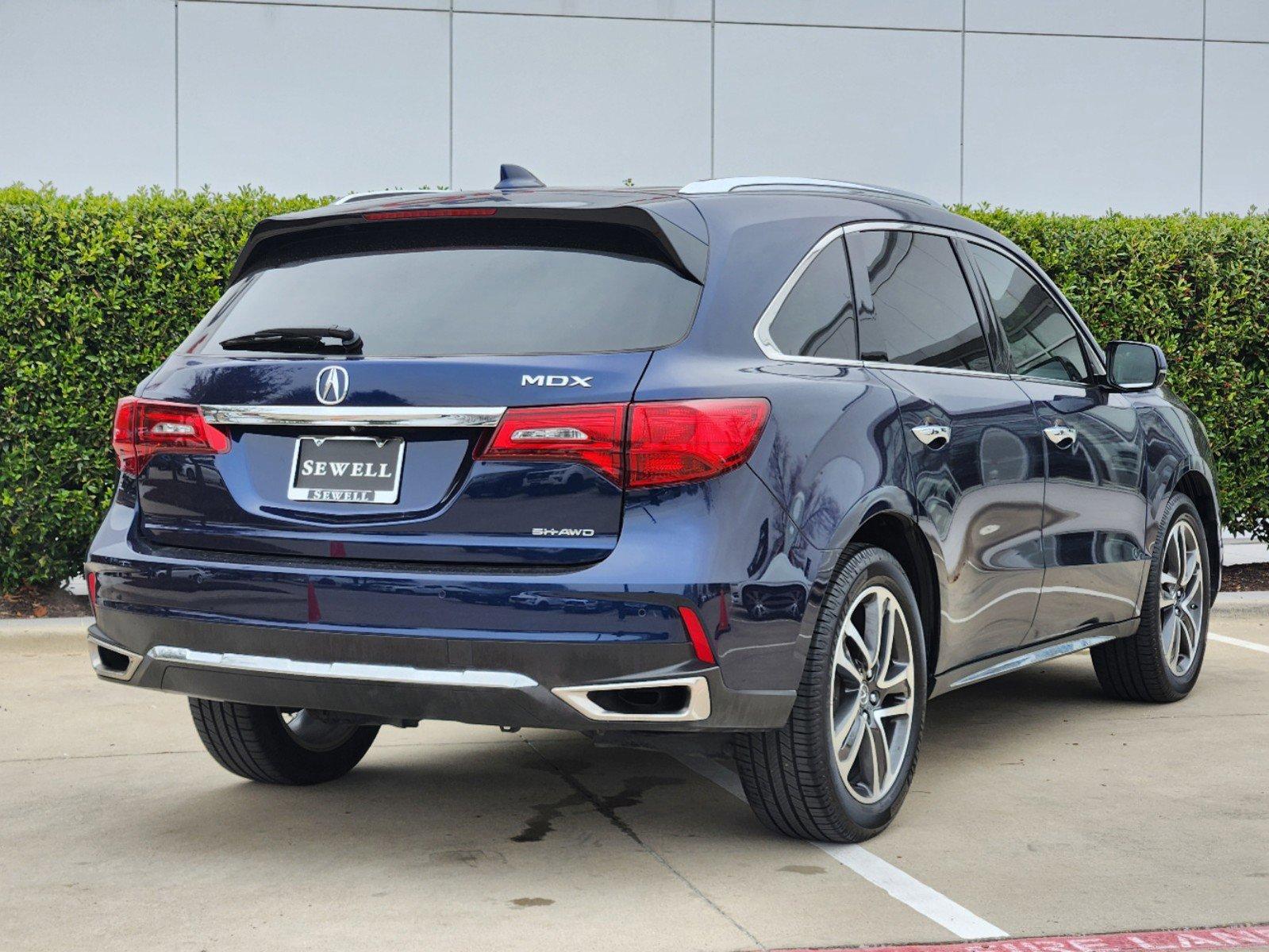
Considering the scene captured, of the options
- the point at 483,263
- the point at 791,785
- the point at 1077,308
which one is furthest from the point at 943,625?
the point at 1077,308

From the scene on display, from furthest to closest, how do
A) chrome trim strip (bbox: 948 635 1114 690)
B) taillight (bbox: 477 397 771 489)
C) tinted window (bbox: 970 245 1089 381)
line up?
tinted window (bbox: 970 245 1089 381)
chrome trim strip (bbox: 948 635 1114 690)
taillight (bbox: 477 397 771 489)

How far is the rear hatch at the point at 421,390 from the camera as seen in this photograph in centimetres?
392

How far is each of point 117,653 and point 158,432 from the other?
1.98 feet

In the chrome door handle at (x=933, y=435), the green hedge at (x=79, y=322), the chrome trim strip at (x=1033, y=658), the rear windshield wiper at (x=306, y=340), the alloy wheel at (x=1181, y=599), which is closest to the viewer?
the rear windshield wiper at (x=306, y=340)

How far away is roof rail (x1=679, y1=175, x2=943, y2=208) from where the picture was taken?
468 centimetres

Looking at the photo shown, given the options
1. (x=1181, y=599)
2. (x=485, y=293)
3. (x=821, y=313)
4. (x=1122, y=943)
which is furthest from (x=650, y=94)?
(x=1122, y=943)

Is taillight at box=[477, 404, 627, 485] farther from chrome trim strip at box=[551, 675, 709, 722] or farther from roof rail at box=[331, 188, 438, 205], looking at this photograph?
roof rail at box=[331, 188, 438, 205]

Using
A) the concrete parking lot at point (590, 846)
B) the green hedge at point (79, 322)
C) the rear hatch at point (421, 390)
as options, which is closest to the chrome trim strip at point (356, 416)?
the rear hatch at point (421, 390)

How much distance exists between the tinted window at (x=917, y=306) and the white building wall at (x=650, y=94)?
7.98 meters

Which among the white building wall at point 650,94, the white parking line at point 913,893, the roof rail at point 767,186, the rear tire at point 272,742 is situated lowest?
the white parking line at point 913,893

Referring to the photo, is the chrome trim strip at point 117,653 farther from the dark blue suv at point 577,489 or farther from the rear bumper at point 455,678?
the rear bumper at point 455,678

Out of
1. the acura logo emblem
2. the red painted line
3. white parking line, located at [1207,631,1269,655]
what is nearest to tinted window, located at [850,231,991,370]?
the acura logo emblem

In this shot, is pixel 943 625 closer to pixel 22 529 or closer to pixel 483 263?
pixel 483 263

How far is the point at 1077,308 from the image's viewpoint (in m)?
9.95
